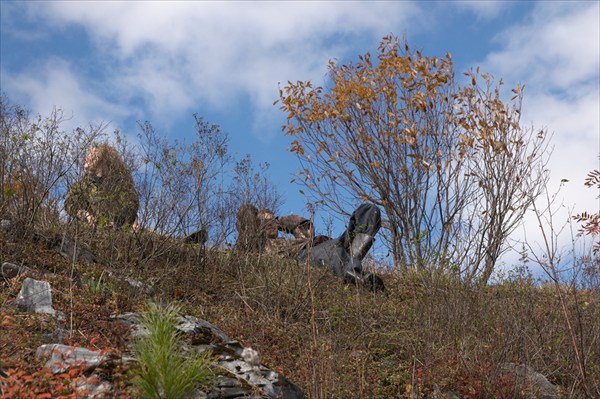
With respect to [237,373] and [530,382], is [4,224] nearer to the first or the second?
[237,373]

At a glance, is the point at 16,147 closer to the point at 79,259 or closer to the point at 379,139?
the point at 79,259

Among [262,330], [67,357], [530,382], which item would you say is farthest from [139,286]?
[530,382]

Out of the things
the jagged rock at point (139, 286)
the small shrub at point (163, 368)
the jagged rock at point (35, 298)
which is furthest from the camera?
the jagged rock at point (139, 286)

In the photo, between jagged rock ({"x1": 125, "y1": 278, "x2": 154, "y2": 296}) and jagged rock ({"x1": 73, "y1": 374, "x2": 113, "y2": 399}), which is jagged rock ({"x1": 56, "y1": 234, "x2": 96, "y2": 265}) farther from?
jagged rock ({"x1": 73, "y1": 374, "x2": 113, "y2": 399})

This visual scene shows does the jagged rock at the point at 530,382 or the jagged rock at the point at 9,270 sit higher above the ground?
the jagged rock at the point at 9,270

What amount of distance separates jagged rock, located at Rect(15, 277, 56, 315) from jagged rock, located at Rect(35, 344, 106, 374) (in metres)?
1.38

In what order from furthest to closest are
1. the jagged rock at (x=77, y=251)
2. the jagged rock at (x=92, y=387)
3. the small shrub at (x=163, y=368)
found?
1. the jagged rock at (x=77, y=251)
2. the jagged rock at (x=92, y=387)
3. the small shrub at (x=163, y=368)

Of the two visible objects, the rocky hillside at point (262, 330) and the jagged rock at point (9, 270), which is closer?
the rocky hillside at point (262, 330)

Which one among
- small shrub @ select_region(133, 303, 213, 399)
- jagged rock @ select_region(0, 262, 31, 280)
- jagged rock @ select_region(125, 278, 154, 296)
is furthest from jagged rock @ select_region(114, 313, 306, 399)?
jagged rock @ select_region(0, 262, 31, 280)

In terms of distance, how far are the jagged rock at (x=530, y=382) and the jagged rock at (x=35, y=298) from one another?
13.5 ft

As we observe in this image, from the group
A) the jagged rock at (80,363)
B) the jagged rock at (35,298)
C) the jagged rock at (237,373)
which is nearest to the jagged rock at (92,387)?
the jagged rock at (80,363)

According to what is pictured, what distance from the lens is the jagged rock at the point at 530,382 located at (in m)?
5.66

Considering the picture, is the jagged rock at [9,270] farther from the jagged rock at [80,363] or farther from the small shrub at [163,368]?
the small shrub at [163,368]

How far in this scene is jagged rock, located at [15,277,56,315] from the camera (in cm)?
586
